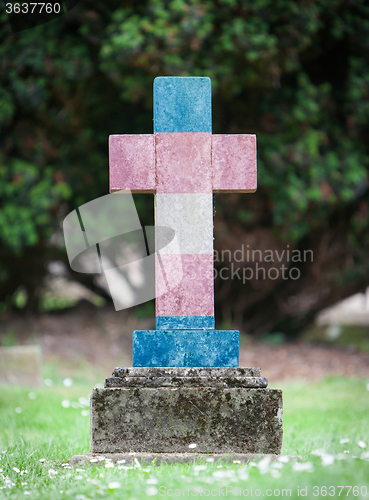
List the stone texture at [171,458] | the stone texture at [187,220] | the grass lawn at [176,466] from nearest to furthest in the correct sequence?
the grass lawn at [176,466] → the stone texture at [171,458] → the stone texture at [187,220]

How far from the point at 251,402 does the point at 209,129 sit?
1568mm

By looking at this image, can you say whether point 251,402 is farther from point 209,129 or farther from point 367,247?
point 367,247

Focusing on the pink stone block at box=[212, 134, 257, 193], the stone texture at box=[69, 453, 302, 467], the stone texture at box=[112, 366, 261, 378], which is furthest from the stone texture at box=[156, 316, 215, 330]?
the pink stone block at box=[212, 134, 257, 193]

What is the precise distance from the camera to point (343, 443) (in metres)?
3.08

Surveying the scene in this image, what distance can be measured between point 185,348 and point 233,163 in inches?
44.4

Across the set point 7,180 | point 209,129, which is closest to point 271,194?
point 7,180

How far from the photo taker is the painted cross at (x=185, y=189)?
8.96ft

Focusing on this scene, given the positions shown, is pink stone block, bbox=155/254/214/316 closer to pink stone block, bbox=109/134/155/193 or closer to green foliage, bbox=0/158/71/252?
pink stone block, bbox=109/134/155/193

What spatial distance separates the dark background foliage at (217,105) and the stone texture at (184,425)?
4196 mm

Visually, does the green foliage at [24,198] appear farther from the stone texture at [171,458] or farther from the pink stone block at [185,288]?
the stone texture at [171,458]

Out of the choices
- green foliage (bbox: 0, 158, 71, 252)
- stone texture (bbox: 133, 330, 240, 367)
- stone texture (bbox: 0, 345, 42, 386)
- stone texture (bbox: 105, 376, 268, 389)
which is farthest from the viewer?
green foliage (bbox: 0, 158, 71, 252)

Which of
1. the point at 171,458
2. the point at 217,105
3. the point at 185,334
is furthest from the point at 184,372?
the point at 217,105

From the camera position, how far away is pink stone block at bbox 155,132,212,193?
9.41ft

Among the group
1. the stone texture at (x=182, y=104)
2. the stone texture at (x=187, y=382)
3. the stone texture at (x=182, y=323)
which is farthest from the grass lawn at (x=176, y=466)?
the stone texture at (x=182, y=104)
